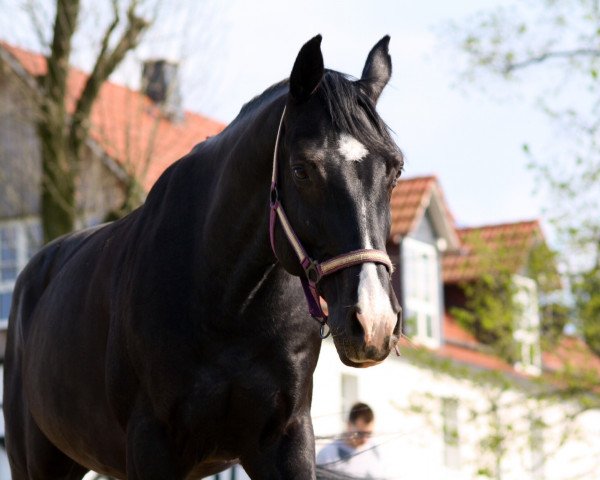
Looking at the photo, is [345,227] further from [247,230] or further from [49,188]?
[49,188]

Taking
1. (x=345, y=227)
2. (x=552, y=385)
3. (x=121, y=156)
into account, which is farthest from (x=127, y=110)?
(x=345, y=227)

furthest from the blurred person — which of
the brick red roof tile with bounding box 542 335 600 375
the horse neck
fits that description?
the brick red roof tile with bounding box 542 335 600 375

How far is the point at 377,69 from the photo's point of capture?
4.89m

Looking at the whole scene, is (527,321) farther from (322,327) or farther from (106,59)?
(322,327)

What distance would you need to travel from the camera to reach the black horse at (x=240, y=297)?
425 cm

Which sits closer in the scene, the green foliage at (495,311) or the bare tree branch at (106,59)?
the green foliage at (495,311)

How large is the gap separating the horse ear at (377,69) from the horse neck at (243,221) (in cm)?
32

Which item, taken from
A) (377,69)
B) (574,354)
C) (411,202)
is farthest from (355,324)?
(411,202)

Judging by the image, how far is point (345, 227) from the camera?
13.8ft

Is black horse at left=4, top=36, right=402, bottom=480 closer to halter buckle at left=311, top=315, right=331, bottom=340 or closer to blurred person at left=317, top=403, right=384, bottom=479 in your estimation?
halter buckle at left=311, top=315, right=331, bottom=340

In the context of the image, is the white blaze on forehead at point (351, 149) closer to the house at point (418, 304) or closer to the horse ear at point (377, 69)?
the horse ear at point (377, 69)

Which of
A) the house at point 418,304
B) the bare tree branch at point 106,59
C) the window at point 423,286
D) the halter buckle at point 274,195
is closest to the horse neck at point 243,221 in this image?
the halter buckle at point 274,195

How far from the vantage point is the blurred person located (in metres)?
6.50

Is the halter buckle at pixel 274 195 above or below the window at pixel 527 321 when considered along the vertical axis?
above
